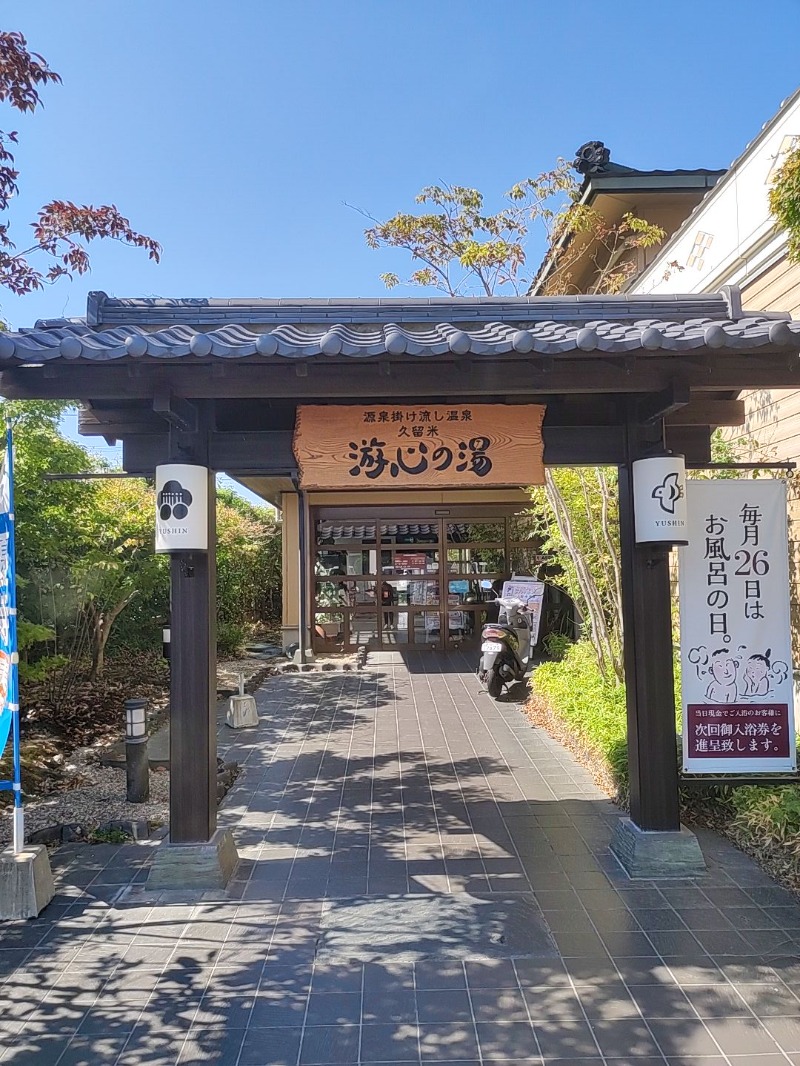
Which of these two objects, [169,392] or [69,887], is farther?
[69,887]

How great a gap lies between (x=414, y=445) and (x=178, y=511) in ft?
5.15

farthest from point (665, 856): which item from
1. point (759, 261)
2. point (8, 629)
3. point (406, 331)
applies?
point (759, 261)

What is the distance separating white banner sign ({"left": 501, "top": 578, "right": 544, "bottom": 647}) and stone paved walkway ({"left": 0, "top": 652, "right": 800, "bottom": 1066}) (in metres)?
7.24

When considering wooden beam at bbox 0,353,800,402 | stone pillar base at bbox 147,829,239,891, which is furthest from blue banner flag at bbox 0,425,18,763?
stone pillar base at bbox 147,829,239,891

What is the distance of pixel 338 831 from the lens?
5.46 meters

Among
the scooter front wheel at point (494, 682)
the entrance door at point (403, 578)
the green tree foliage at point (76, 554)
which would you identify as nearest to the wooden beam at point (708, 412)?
the green tree foliage at point (76, 554)

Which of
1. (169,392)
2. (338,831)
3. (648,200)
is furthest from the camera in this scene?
(648,200)

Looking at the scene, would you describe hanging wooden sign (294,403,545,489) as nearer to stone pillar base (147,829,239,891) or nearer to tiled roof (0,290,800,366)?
tiled roof (0,290,800,366)

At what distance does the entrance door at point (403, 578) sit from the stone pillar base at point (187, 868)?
35.6ft

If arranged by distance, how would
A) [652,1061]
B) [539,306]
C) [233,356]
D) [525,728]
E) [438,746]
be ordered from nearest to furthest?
[652,1061] < [233,356] < [539,306] < [438,746] < [525,728]

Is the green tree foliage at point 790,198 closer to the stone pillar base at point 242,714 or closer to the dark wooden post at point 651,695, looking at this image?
the dark wooden post at point 651,695

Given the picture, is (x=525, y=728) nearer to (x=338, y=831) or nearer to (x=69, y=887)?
(x=338, y=831)

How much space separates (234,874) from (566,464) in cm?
361

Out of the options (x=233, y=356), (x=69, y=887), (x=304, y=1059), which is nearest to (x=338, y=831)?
(x=69, y=887)
